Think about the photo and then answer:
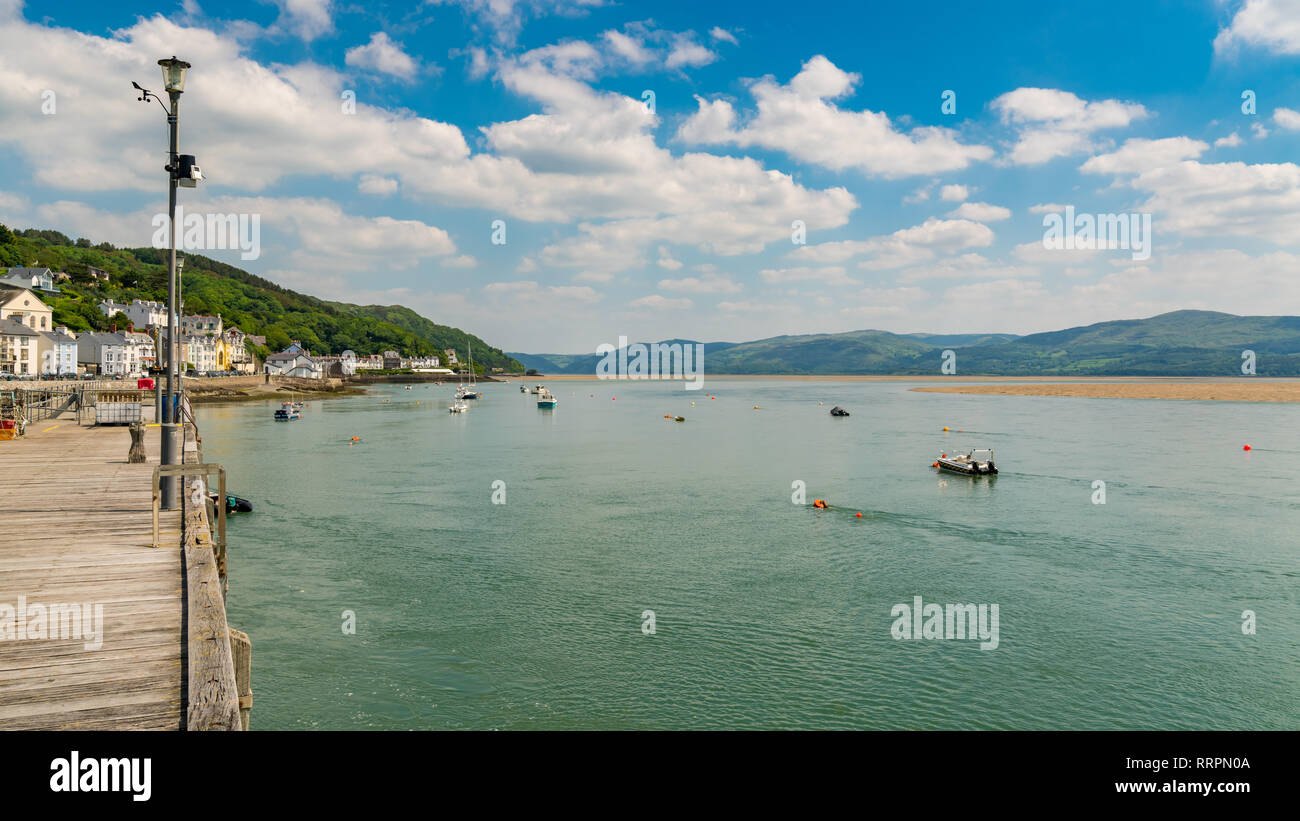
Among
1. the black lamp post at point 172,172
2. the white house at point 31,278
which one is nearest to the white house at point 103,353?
the white house at point 31,278

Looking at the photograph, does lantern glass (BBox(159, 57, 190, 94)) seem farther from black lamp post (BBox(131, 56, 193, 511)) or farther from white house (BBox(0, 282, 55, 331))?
white house (BBox(0, 282, 55, 331))

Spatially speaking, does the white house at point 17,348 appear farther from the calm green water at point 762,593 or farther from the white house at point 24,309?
the calm green water at point 762,593

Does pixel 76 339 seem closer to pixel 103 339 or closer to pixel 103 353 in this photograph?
pixel 103 353

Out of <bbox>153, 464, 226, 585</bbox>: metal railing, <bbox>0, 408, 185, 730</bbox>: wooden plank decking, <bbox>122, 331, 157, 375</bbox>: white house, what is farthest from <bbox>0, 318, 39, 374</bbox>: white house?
<bbox>153, 464, 226, 585</bbox>: metal railing

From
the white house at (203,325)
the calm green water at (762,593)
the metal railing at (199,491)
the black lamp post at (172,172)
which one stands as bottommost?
the calm green water at (762,593)

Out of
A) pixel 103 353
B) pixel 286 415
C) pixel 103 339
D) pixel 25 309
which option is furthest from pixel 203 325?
pixel 286 415

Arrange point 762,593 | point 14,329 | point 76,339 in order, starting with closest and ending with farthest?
point 762,593
point 14,329
point 76,339

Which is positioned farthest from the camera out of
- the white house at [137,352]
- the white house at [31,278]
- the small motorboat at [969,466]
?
the white house at [31,278]
